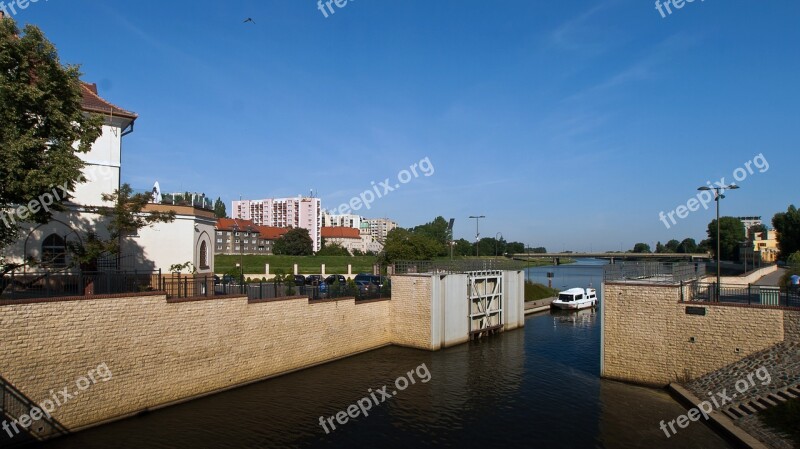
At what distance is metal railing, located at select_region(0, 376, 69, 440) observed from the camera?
40.0 ft

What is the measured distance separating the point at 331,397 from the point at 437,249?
3828 centimetres

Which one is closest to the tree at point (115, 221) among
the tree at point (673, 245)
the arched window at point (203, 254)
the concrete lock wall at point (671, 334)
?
the arched window at point (203, 254)

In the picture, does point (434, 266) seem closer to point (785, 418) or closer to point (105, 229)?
point (105, 229)

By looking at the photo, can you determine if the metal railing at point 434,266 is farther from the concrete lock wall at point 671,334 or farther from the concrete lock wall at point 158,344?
the concrete lock wall at point 671,334

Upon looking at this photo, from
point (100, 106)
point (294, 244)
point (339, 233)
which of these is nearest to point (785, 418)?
point (100, 106)

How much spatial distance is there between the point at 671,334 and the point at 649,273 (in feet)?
14.0

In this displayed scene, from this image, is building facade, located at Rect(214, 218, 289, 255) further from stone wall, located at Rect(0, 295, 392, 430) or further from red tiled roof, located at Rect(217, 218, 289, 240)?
stone wall, located at Rect(0, 295, 392, 430)

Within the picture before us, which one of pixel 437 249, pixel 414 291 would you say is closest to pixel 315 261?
pixel 437 249

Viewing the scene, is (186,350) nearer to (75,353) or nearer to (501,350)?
(75,353)

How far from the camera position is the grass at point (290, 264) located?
53.4 m

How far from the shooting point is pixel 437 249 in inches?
2173

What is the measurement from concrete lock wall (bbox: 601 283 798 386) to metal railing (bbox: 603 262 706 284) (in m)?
0.62

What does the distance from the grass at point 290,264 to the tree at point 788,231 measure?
195 ft

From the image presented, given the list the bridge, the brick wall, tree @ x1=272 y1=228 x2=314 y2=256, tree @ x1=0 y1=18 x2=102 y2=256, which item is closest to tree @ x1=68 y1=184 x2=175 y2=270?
tree @ x1=0 y1=18 x2=102 y2=256
